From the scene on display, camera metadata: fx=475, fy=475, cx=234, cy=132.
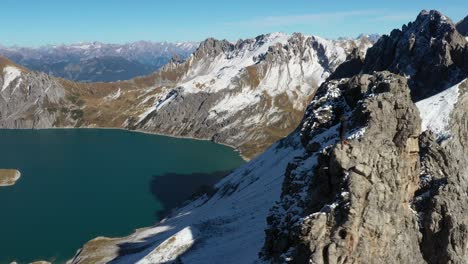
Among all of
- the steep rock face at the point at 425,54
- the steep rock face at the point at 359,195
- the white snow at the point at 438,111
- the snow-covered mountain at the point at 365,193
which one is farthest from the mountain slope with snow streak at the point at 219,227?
the steep rock face at the point at 425,54

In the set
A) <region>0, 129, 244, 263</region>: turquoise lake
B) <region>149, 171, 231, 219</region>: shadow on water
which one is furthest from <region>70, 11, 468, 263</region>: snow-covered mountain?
<region>149, 171, 231, 219</region>: shadow on water

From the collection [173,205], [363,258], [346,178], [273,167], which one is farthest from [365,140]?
[173,205]

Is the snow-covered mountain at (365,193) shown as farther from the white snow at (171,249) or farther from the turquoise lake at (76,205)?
the turquoise lake at (76,205)

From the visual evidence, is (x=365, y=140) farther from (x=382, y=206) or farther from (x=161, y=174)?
(x=161, y=174)

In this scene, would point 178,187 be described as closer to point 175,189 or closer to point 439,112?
point 175,189

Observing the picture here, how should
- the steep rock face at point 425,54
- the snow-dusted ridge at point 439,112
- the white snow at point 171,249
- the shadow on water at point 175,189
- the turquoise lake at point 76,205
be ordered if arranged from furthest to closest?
the shadow on water at point 175,189
the steep rock face at point 425,54
the turquoise lake at point 76,205
the white snow at point 171,249
the snow-dusted ridge at point 439,112

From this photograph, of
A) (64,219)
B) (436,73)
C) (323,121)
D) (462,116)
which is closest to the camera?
(323,121)

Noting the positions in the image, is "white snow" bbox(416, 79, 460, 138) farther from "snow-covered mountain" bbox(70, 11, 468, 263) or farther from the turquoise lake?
the turquoise lake
